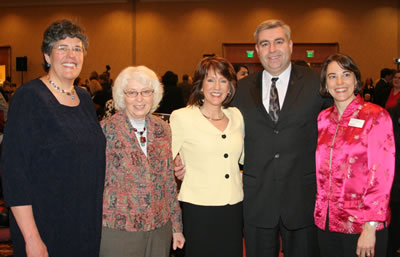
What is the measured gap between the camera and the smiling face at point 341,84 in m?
2.35

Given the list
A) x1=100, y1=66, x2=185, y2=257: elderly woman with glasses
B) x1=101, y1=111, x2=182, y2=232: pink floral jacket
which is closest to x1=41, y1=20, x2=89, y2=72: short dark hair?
x1=100, y1=66, x2=185, y2=257: elderly woman with glasses

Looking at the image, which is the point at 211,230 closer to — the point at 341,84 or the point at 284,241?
the point at 284,241

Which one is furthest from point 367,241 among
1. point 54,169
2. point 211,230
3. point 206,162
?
point 54,169

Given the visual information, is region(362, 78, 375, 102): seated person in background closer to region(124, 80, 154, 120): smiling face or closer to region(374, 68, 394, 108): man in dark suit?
region(374, 68, 394, 108): man in dark suit

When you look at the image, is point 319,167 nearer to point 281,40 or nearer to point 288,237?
point 288,237

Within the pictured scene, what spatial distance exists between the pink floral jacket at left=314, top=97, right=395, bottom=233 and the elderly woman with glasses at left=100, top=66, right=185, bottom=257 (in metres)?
0.98

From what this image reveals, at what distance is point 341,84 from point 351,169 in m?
0.54

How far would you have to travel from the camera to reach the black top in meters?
1.76

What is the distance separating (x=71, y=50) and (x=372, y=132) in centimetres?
178

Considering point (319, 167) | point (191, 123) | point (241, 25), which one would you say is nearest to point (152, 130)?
point (191, 123)

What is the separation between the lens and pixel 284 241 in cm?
257

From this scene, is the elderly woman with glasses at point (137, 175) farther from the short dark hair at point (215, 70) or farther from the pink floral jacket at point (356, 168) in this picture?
the pink floral jacket at point (356, 168)

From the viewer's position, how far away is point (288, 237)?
2.55m

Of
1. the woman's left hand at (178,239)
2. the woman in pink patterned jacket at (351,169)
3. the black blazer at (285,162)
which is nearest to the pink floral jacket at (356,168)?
the woman in pink patterned jacket at (351,169)
